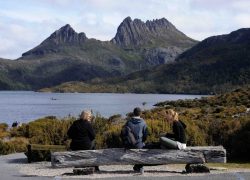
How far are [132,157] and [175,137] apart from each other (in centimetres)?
127

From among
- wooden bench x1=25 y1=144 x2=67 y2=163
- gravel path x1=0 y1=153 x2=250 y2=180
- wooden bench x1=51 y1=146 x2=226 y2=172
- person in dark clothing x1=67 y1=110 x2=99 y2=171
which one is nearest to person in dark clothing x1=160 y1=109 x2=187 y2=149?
wooden bench x1=51 y1=146 x2=226 y2=172

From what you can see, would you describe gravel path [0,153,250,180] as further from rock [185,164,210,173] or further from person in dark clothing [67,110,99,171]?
person in dark clothing [67,110,99,171]

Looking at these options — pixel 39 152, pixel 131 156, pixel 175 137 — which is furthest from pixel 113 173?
pixel 39 152

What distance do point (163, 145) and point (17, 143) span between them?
10.6 metres

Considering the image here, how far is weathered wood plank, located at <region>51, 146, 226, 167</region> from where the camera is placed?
47.1 ft

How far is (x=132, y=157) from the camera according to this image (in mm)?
14422

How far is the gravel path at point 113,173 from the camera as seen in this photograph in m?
13.6

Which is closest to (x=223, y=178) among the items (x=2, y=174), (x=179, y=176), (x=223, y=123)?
(x=179, y=176)

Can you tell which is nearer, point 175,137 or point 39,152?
point 175,137

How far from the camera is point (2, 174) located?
14.4 metres

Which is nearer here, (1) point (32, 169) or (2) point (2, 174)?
(2) point (2, 174)

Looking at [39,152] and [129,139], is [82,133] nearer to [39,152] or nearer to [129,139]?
[129,139]

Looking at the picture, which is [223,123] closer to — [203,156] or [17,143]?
[203,156]

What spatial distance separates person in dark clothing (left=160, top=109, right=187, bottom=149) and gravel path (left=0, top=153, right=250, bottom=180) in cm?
71
